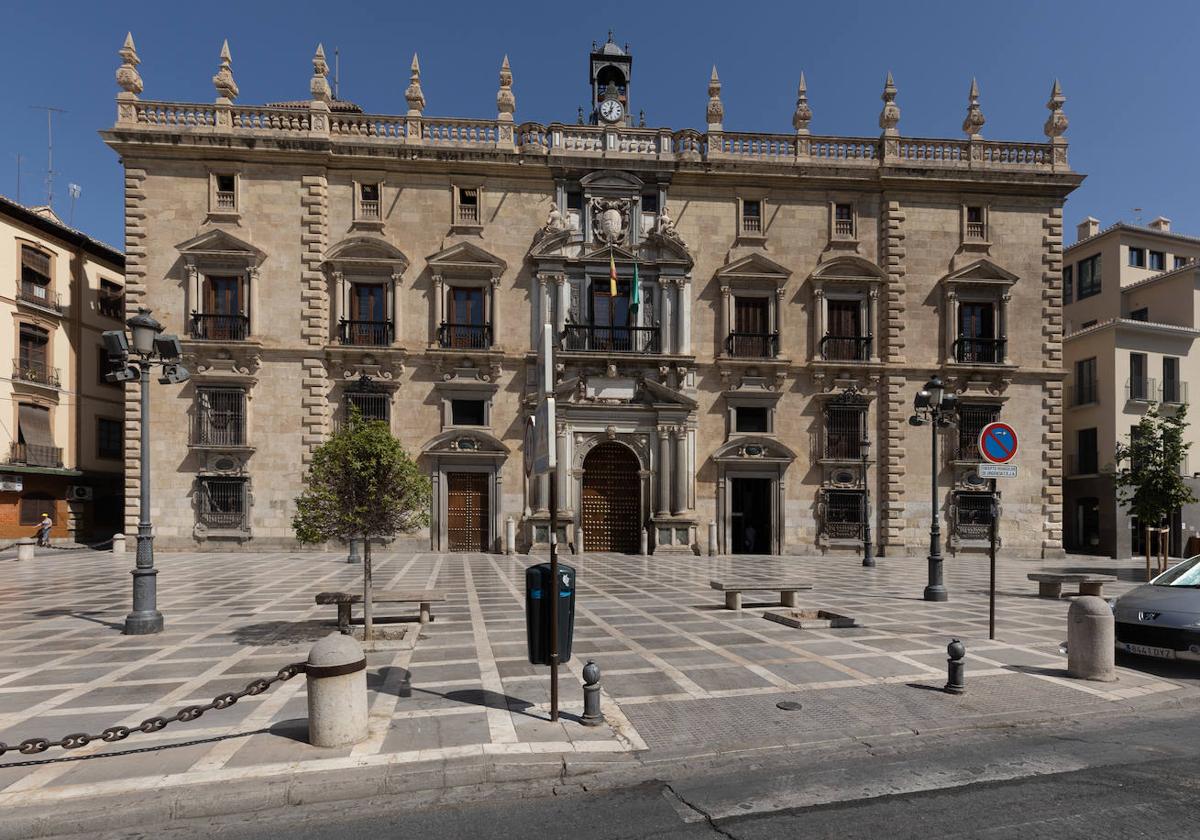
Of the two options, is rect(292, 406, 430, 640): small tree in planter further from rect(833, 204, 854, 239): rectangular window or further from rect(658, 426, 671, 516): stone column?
rect(833, 204, 854, 239): rectangular window

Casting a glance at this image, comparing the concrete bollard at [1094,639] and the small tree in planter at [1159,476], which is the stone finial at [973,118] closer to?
the small tree in planter at [1159,476]

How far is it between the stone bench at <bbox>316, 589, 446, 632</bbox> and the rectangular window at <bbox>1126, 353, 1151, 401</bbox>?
31.1 metres

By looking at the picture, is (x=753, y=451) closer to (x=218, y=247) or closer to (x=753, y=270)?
(x=753, y=270)

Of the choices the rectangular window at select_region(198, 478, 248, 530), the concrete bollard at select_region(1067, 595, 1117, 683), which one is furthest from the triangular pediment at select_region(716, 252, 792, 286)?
the rectangular window at select_region(198, 478, 248, 530)

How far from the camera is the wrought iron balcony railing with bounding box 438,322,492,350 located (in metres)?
23.4

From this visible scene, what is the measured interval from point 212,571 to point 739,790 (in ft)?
56.4

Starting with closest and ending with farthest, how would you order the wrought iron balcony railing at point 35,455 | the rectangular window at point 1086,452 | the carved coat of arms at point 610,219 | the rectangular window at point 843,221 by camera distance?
the carved coat of arms at point 610,219
the rectangular window at point 843,221
the wrought iron balcony railing at point 35,455
the rectangular window at point 1086,452

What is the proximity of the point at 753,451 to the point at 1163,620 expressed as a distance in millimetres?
15830

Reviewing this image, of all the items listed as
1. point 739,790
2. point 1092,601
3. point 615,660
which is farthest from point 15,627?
point 1092,601

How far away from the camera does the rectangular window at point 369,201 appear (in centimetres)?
2341

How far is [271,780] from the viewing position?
4980 millimetres

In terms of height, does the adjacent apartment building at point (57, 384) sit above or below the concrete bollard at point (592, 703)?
above

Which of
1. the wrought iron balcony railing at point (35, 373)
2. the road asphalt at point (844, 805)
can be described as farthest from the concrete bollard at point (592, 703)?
the wrought iron balcony railing at point (35, 373)

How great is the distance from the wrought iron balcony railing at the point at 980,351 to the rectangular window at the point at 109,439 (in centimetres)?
3792
